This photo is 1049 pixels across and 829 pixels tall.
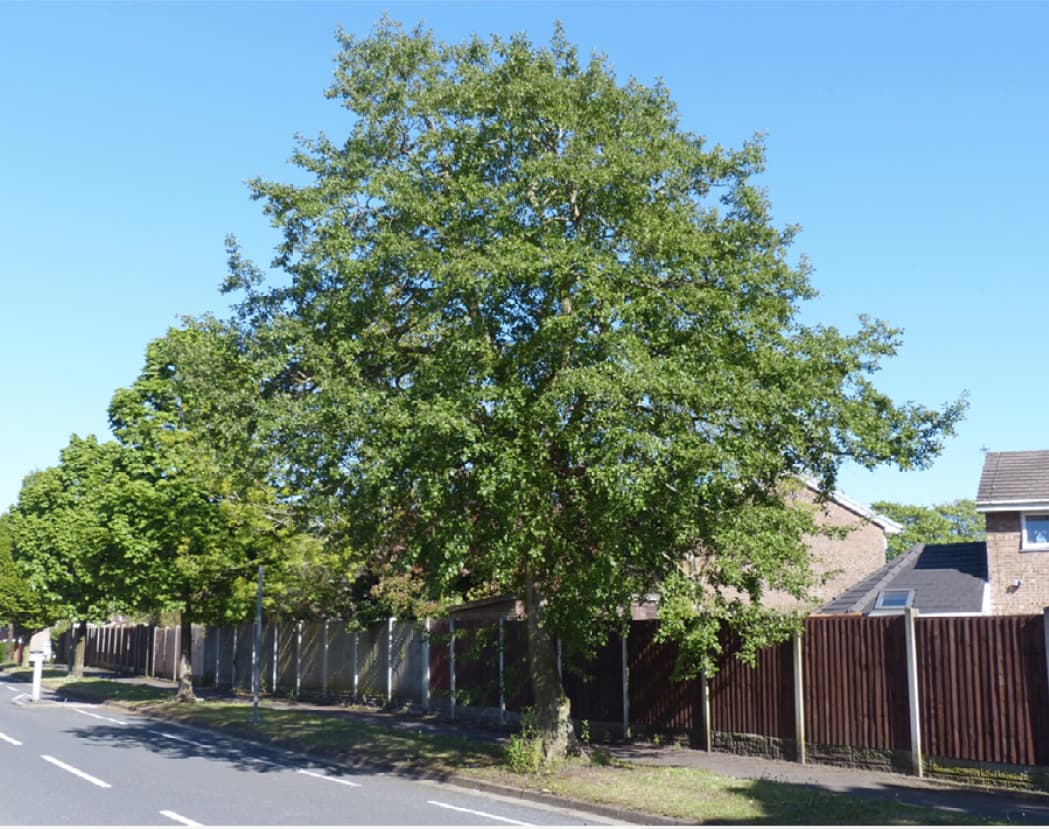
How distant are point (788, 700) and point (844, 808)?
4787 mm

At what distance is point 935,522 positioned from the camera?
74.3 meters

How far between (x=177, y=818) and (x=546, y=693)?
6.17m

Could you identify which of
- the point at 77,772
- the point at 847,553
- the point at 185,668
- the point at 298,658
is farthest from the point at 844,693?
the point at 847,553

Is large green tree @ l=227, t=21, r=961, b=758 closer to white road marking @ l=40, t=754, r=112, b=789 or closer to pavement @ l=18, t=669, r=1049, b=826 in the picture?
pavement @ l=18, t=669, r=1049, b=826

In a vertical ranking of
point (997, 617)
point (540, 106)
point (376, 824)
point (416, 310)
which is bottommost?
point (376, 824)

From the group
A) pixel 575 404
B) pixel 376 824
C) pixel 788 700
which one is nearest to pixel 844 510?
pixel 788 700

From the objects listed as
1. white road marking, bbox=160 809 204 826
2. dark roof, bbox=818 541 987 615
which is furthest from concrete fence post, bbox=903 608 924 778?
dark roof, bbox=818 541 987 615

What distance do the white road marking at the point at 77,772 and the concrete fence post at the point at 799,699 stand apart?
10.3m

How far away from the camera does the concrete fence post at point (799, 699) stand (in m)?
16.8

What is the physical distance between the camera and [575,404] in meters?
14.8

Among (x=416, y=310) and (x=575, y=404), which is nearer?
(x=575, y=404)

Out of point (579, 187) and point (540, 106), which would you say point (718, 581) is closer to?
point (579, 187)

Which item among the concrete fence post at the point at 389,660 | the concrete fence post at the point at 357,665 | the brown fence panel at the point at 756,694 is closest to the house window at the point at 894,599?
the brown fence panel at the point at 756,694

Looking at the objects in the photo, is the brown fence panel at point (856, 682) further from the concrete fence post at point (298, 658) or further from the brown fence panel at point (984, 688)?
the concrete fence post at point (298, 658)
